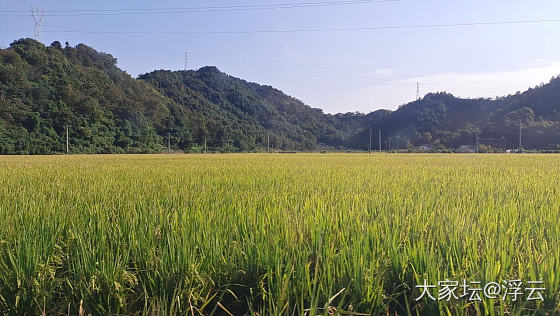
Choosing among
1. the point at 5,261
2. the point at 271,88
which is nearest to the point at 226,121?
the point at 271,88

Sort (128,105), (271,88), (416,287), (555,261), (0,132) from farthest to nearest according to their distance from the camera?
(271,88) < (128,105) < (0,132) < (555,261) < (416,287)

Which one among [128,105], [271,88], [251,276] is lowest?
[251,276]

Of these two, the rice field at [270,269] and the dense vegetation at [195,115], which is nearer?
the rice field at [270,269]

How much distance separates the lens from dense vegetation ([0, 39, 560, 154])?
34.4 m

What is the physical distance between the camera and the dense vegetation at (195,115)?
113 feet

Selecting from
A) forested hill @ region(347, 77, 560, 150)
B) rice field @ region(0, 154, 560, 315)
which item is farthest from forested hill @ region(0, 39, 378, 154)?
rice field @ region(0, 154, 560, 315)

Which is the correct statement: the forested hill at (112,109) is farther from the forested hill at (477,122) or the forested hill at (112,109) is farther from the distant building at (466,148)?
the distant building at (466,148)

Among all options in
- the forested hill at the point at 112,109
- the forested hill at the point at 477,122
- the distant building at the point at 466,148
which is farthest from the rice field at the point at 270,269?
the distant building at the point at 466,148

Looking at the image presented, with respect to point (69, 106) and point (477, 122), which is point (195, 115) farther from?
point (477, 122)

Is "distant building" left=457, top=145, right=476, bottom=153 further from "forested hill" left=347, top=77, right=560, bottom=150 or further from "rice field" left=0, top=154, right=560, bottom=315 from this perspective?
"rice field" left=0, top=154, right=560, bottom=315

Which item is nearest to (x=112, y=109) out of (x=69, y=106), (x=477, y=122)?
(x=69, y=106)

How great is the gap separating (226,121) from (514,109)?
170ft

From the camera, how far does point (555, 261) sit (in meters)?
1.18

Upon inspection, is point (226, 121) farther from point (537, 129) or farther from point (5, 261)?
point (5, 261)
